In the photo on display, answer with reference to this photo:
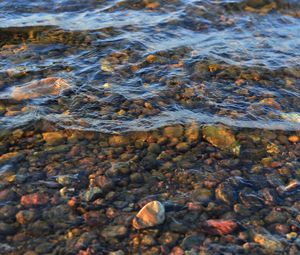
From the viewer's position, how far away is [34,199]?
4.18 meters

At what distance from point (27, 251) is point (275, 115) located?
3497 mm

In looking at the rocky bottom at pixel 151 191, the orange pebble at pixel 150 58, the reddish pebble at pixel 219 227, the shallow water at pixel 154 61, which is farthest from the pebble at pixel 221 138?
the orange pebble at pixel 150 58

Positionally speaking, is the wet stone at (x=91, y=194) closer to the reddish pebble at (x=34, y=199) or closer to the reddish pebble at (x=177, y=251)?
the reddish pebble at (x=34, y=199)

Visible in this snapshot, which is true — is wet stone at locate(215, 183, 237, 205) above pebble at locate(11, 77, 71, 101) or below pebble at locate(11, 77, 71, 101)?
below

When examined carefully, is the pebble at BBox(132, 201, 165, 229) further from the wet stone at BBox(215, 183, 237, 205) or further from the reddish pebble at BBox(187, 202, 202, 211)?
the wet stone at BBox(215, 183, 237, 205)

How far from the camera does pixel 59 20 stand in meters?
8.30

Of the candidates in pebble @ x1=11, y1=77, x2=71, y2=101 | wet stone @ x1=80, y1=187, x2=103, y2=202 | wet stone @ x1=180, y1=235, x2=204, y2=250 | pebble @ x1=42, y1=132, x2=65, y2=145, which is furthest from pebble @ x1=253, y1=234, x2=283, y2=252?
pebble @ x1=11, y1=77, x2=71, y2=101

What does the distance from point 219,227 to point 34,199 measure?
1753 mm

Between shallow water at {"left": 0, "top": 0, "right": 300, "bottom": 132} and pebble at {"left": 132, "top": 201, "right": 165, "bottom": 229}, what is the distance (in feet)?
4.71

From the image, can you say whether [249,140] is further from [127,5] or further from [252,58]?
[127,5]

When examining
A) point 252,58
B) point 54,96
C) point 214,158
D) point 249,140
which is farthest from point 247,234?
point 252,58

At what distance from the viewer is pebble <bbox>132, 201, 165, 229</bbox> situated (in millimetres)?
3906

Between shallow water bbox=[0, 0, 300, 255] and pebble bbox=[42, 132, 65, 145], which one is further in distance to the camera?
pebble bbox=[42, 132, 65, 145]

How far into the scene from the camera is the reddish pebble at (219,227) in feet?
12.7
